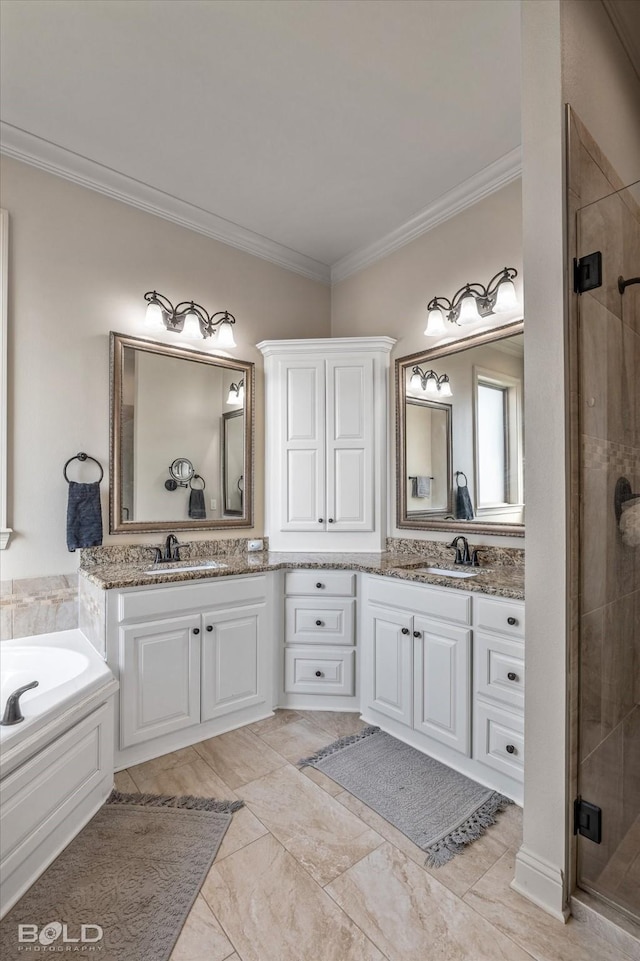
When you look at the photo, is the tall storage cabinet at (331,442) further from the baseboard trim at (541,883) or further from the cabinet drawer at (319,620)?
the baseboard trim at (541,883)

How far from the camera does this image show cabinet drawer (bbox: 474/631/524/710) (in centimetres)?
193

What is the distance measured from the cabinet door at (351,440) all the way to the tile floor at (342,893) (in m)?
1.54

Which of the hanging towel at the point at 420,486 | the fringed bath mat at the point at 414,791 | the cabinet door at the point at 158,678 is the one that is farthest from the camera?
the hanging towel at the point at 420,486

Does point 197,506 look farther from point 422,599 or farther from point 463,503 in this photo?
point 463,503

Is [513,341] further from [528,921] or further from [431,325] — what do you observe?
[528,921]

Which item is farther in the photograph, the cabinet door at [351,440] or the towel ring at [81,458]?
the cabinet door at [351,440]

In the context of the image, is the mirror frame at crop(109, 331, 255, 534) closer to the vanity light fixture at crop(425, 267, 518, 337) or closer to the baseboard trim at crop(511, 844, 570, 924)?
the vanity light fixture at crop(425, 267, 518, 337)

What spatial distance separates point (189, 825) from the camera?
1786mm

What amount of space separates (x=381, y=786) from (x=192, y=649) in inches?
41.7

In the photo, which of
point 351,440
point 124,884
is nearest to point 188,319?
point 351,440

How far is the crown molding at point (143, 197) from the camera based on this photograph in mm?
2377

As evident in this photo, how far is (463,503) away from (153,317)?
2089 mm

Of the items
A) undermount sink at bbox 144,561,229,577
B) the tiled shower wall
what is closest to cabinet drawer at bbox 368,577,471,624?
the tiled shower wall

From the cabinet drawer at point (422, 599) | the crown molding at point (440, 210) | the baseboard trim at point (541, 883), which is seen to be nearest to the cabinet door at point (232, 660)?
the cabinet drawer at point (422, 599)
